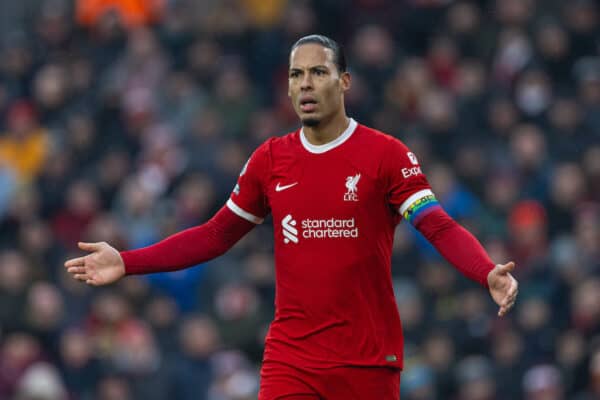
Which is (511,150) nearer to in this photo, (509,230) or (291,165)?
(509,230)

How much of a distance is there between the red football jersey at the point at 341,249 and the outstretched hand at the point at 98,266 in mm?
780

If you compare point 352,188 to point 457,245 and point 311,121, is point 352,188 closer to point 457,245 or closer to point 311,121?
point 311,121

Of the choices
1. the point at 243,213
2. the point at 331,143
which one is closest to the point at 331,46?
the point at 331,143

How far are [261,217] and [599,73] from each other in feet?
25.7

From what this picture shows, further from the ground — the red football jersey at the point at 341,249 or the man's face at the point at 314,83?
the man's face at the point at 314,83

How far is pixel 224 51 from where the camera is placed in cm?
1625

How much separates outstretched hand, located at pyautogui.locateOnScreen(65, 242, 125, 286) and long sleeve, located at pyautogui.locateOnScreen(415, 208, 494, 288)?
145 cm

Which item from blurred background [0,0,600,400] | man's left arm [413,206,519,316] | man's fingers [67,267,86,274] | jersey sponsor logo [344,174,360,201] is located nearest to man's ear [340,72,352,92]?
jersey sponsor logo [344,174,360,201]

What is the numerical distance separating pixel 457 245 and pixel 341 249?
21.6 inches

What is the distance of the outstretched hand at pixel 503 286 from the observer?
248 inches

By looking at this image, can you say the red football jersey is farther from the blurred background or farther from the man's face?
the blurred background

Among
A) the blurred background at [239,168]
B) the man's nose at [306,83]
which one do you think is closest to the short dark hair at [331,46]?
the man's nose at [306,83]

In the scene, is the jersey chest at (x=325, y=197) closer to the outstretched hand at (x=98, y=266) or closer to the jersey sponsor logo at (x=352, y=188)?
the jersey sponsor logo at (x=352, y=188)

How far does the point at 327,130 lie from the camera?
7.04m
